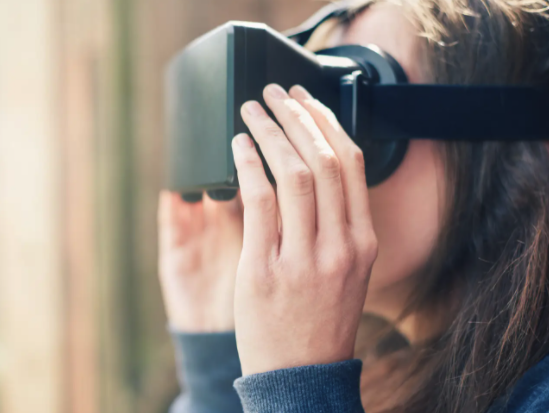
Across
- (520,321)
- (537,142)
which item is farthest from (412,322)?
(537,142)

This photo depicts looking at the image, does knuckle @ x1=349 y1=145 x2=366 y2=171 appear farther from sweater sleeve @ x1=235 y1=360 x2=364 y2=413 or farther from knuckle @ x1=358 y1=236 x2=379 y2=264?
sweater sleeve @ x1=235 y1=360 x2=364 y2=413

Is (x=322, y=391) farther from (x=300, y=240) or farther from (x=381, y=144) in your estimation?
(x=381, y=144)

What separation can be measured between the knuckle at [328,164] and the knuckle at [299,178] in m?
0.02

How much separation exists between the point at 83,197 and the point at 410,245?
0.92 metres

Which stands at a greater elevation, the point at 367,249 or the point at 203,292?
the point at 367,249

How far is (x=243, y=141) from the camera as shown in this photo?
54 cm

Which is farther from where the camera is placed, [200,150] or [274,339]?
[200,150]

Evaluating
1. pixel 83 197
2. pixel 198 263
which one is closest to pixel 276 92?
pixel 198 263

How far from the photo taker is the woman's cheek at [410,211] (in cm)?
66

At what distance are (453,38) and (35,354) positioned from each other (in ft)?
3.87

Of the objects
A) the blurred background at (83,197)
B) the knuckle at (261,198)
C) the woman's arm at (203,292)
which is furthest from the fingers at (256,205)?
the blurred background at (83,197)

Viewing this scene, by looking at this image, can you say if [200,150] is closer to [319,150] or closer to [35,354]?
[319,150]

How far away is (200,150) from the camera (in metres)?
0.63

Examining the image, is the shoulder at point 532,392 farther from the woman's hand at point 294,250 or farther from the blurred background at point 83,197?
the blurred background at point 83,197
